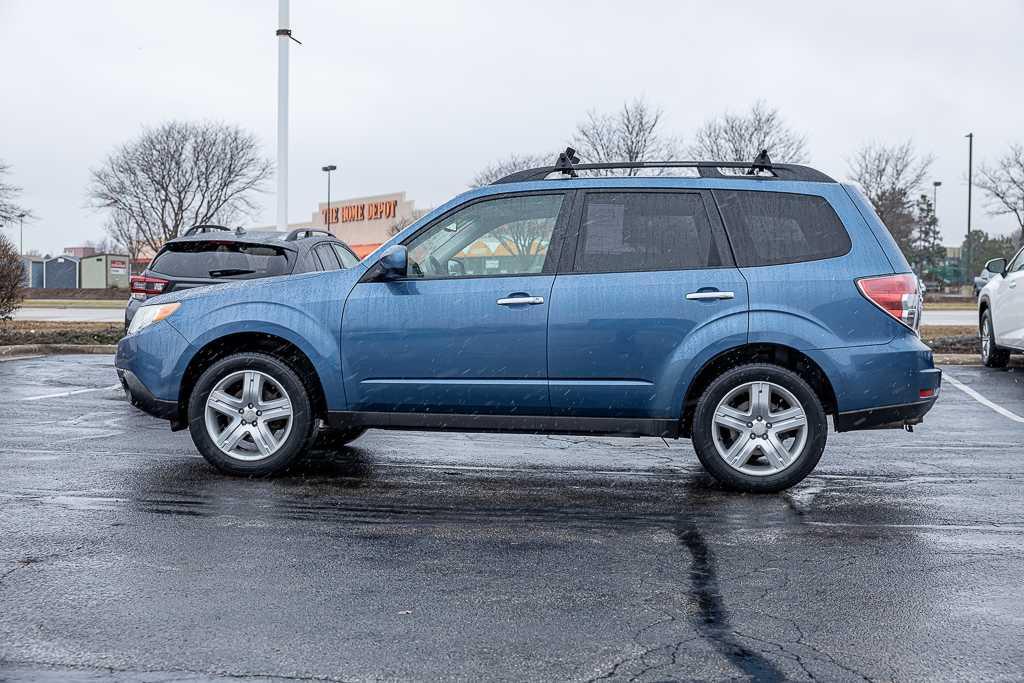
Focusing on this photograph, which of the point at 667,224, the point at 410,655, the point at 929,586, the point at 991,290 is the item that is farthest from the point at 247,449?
the point at 991,290

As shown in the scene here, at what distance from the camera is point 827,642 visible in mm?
3752

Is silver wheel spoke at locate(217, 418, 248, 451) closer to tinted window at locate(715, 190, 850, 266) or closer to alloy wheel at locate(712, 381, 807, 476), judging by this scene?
alloy wheel at locate(712, 381, 807, 476)

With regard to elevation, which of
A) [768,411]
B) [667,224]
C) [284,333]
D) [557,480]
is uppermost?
[667,224]

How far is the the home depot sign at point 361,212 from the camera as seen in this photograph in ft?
226

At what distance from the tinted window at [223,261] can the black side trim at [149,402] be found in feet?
11.8

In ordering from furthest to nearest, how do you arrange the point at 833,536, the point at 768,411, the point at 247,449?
the point at 247,449 < the point at 768,411 < the point at 833,536

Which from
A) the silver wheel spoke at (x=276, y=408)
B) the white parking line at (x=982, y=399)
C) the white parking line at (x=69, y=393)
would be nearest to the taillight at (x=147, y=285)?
the white parking line at (x=69, y=393)

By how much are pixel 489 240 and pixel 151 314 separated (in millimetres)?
2252

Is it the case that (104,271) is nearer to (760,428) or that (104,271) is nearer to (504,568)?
(760,428)

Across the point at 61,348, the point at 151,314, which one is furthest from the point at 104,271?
the point at 151,314

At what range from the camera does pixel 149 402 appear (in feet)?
22.7

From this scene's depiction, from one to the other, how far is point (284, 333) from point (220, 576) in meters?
2.39

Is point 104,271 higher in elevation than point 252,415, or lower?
higher

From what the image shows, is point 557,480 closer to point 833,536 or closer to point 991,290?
point 833,536
